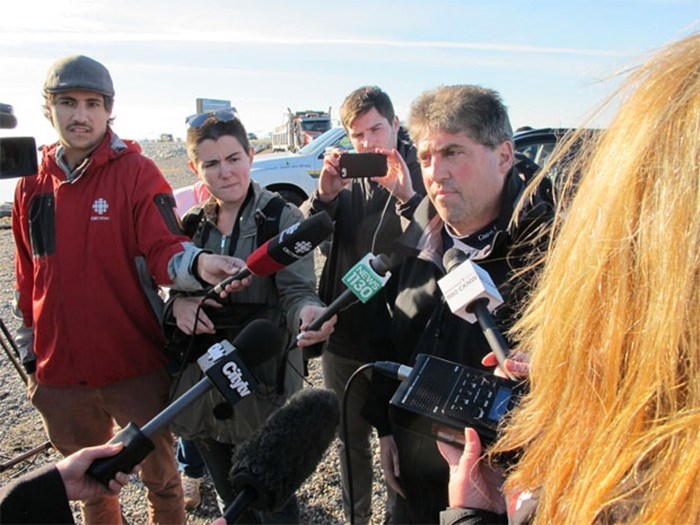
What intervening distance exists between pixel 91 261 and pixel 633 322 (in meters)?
2.13

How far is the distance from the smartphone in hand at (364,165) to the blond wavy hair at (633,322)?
5.19 feet

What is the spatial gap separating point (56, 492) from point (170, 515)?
1.52 m

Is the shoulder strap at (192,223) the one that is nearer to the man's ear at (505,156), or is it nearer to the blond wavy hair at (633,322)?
the man's ear at (505,156)

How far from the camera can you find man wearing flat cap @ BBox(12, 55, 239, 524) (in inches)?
91.9

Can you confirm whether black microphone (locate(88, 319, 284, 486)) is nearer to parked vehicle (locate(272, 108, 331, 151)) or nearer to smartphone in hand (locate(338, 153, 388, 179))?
smartphone in hand (locate(338, 153, 388, 179))

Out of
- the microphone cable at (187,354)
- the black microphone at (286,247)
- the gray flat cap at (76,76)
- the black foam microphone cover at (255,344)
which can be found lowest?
the microphone cable at (187,354)

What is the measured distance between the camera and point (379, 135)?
130 inches

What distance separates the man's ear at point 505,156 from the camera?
200 centimetres

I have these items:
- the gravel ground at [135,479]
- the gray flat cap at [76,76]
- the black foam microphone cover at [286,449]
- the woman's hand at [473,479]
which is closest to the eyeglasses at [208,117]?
the gray flat cap at [76,76]

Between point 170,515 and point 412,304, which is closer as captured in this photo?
point 412,304

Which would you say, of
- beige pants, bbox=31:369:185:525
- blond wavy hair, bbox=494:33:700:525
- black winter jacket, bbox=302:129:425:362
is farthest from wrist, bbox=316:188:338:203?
blond wavy hair, bbox=494:33:700:525

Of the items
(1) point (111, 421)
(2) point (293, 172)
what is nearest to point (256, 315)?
(1) point (111, 421)

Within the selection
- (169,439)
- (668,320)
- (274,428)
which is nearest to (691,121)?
(668,320)

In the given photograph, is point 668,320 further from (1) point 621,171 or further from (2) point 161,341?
(2) point 161,341
